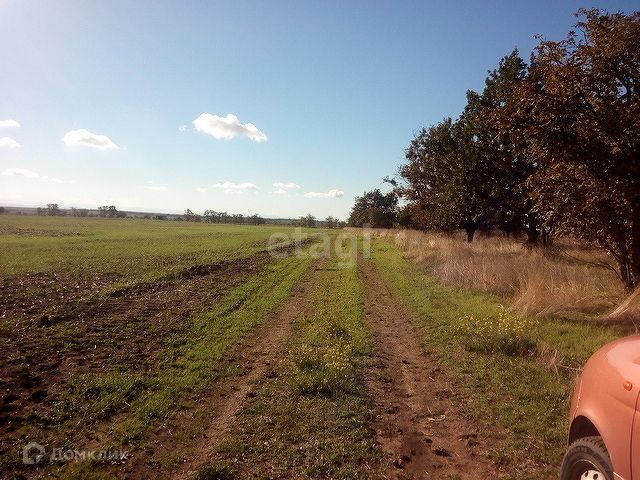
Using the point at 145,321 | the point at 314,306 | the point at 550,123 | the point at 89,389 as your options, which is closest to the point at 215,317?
the point at 145,321

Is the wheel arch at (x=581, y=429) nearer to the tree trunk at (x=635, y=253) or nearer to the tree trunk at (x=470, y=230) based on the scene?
the tree trunk at (x=635, y=253)

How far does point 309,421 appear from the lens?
4.93 m

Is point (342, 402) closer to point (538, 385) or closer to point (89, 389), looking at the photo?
point (538, 385)

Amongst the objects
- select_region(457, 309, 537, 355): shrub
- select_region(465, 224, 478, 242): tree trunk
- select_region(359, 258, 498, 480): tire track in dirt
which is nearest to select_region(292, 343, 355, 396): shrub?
select_region(359, 258, 498, 480): tire track in dirt

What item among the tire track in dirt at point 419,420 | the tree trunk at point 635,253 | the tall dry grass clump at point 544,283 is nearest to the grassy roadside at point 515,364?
the tire track in dirt at point 419,420

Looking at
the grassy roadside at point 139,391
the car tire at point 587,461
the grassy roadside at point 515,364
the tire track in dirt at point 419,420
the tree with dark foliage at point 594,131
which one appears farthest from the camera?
the tree with dark foliage at point 594,131

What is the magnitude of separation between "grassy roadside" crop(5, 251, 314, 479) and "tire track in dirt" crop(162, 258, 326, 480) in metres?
0.35

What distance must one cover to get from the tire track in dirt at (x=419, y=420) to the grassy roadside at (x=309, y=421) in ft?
0.75

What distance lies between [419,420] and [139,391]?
Result: 3.82m

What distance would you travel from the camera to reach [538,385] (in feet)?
19.4

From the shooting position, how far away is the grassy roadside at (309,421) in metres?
4.04

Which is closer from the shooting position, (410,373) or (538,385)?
(538,385)

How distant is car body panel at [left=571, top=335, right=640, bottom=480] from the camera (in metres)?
2.38

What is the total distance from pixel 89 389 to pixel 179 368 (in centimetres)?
134
